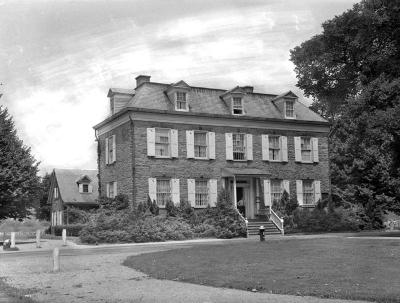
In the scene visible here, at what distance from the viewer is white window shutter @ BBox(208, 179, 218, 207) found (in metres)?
34.0

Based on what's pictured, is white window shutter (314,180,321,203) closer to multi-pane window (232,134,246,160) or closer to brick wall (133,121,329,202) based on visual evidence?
brick wall (133,121,329,202)

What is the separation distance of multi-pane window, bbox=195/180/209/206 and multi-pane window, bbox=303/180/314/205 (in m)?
7.75

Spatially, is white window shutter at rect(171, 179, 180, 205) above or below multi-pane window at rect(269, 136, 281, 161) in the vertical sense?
below

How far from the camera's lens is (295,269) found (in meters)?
13.1

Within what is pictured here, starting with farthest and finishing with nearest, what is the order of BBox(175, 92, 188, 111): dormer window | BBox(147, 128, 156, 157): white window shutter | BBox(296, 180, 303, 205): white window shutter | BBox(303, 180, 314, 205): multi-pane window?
1. BBox(303, 180, 314, 205): multi-pane window
2. BBox(296, 180, 303, 205): white window shutter
3. BBox(175, 92, 188, 111): dormer window
4. BBox(147, 128, 156, 157): white window shutter

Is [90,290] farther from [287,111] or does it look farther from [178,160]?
[287,111]

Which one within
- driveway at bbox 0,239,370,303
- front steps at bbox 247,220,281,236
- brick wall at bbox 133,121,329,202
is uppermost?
brick wall at bbox 133,121,329,202

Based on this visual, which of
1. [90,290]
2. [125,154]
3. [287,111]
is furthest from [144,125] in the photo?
[90,290]

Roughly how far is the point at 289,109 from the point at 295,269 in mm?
26217

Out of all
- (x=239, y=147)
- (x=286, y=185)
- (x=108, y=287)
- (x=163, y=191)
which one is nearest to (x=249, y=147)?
(x=239, y=147)

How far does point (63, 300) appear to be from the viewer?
9.84m

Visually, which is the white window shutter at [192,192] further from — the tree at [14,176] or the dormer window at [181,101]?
the tree at [14,176]

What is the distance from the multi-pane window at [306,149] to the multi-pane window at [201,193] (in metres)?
8.07

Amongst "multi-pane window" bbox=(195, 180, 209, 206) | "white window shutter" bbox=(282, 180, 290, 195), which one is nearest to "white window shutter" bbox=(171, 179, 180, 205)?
"multi-pane window" bbox=(195, 180, 209, 206)
